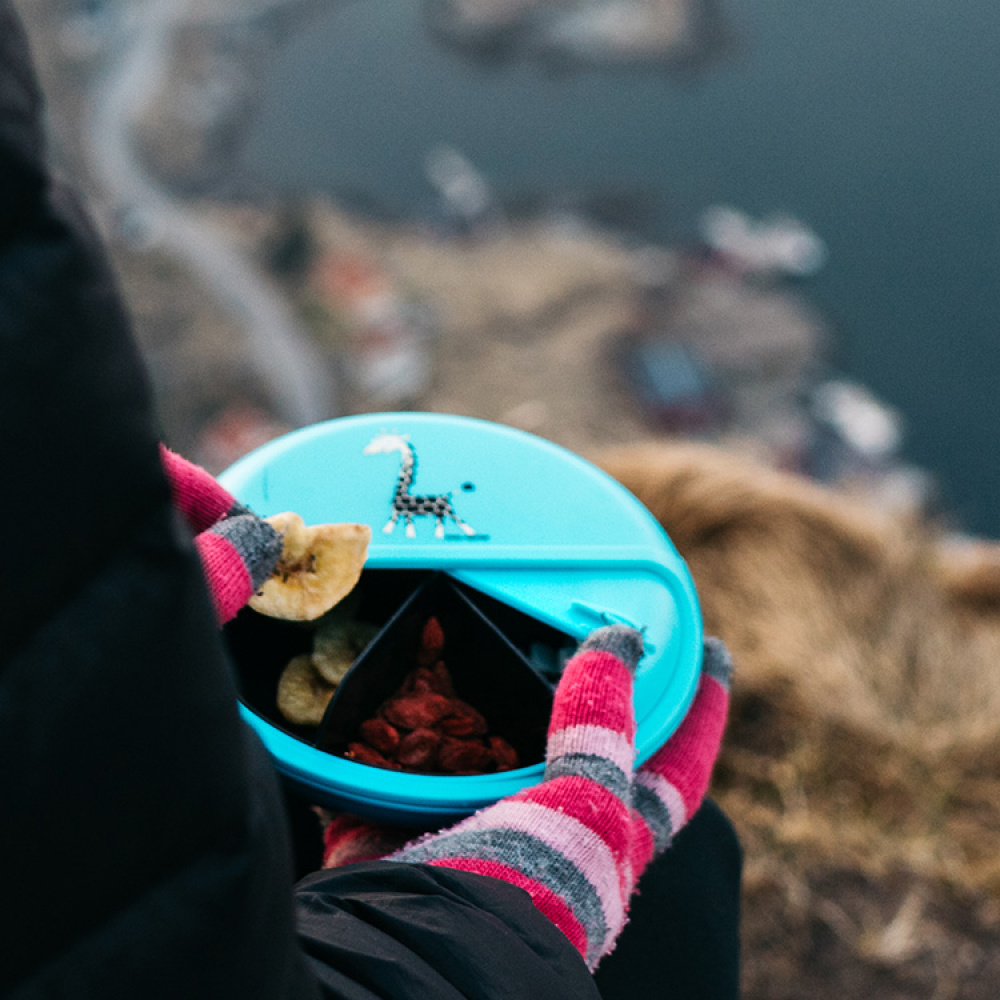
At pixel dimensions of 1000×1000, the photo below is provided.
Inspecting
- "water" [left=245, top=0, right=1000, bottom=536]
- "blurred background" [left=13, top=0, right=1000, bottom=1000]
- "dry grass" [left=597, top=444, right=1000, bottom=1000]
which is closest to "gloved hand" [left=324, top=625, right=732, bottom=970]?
"dry grass" [left=597, top=444, right=1000, bottom=1000]

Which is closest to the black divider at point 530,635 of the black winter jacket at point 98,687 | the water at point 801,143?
the black winter jacket at point 98,687

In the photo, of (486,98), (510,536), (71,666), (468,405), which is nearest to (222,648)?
(71,666)

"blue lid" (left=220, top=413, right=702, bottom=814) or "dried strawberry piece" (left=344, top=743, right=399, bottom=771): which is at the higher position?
"blue lid" (left=220, top=413, right=702, bottom=814)

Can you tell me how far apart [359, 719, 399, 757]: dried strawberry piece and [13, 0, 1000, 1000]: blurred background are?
8.82 m

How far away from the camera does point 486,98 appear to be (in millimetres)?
16266

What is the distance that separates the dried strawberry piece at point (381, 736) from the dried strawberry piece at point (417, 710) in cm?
2

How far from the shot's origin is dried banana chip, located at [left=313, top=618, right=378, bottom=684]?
3.86 ft

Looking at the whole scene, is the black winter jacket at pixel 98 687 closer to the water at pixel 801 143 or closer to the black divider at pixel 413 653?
the black divider at pixel 413 653

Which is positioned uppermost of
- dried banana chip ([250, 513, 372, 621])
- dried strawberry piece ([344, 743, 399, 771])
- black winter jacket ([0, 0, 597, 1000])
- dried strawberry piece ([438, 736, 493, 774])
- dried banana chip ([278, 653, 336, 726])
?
black winter jacket ([0, 0, 597, 1000])

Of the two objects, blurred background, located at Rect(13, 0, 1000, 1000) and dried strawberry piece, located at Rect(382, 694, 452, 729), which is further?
blurred background, located at Rect(13, 0, 1000, 1000)

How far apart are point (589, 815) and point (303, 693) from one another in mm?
460

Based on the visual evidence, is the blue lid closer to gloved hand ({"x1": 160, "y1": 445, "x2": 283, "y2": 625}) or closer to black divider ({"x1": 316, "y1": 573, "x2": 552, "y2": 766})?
black divider ({"x1": 316, "y1": 573, "x2": 552, "y2": 766})

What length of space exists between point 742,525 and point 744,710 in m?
0.56

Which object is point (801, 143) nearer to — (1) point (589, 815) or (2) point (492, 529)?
(2) point (492, 529)
